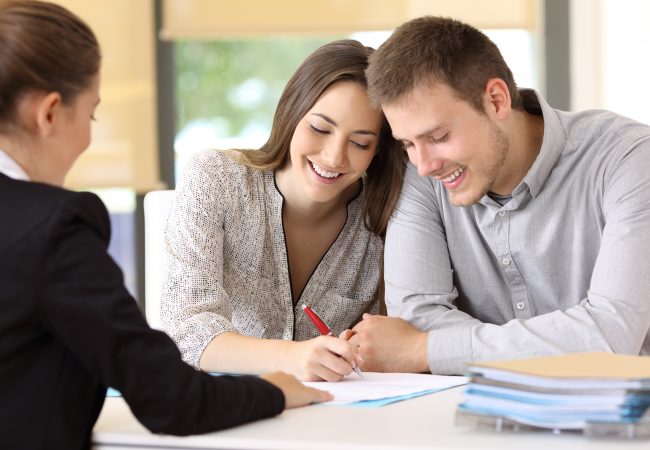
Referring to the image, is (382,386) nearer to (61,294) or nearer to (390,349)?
(390,349)

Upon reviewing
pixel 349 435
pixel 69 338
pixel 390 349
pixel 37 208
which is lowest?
pixel 390 349

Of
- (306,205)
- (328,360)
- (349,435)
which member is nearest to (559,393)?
(349,435)

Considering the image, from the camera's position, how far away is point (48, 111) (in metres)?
1.20

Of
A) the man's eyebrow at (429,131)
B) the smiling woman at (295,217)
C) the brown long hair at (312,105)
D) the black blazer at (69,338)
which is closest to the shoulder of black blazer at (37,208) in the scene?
the black blazer at (69,338)

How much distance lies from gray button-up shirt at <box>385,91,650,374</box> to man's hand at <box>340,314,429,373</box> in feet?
0.09

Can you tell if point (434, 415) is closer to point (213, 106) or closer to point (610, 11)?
point (610, 11)

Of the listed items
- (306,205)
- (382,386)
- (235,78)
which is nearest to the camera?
(382,386)

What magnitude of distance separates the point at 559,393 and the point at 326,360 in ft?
1.69

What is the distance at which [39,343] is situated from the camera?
1.15 metres

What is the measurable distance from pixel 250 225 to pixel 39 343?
100 cm

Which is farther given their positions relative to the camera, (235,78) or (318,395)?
(235,78)

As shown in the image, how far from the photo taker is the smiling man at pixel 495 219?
1.76m

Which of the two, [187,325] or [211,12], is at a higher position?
[211,12]

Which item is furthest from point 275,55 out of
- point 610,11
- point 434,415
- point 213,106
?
point 434,415
